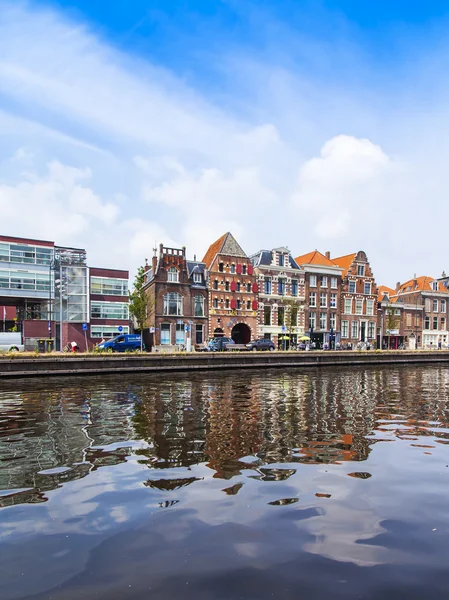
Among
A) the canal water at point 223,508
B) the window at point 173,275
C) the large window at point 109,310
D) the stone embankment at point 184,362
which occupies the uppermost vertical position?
the window at point 173,275

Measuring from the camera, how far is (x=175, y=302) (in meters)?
62.8

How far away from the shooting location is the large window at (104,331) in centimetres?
6388

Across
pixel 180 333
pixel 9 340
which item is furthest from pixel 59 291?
pixel 180 333

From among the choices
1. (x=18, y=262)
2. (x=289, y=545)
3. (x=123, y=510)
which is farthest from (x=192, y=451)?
(x=18, y=262)

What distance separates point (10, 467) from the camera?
9109 mm

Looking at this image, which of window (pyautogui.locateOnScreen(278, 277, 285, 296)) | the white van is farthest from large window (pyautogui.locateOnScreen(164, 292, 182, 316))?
the white van

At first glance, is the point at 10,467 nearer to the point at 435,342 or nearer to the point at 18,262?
the point at 18,262

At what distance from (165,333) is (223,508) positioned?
5581 cm

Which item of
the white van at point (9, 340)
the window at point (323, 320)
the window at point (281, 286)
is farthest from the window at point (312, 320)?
the white van at point (9, 340)

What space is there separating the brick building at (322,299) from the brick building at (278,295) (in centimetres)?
215

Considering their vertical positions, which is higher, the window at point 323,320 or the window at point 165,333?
the window at point 323,320

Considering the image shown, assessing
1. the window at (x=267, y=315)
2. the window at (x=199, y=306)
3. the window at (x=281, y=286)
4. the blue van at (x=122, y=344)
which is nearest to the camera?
the blue van at (x=122, y=344)

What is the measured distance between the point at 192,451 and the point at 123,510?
11.9 ft

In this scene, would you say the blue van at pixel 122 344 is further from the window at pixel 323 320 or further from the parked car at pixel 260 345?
the window at pixel 323 320
